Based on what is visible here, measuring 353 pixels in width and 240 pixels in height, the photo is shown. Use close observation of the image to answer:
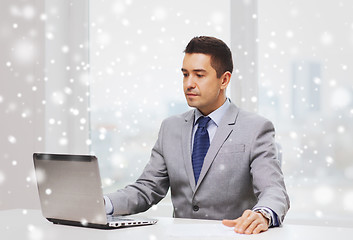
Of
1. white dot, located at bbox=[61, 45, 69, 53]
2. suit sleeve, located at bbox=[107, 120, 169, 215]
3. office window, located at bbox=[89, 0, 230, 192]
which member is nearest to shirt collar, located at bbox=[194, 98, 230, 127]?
suit sleeve, located at bbox=[107, 120, 169, 215]

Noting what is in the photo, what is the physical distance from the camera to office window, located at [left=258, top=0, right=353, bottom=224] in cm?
267

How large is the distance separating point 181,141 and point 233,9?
1220 millimetres

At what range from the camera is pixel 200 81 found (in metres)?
1.91

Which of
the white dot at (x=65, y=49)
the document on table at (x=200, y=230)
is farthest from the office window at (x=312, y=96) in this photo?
the document on table at (x=200, y=230)

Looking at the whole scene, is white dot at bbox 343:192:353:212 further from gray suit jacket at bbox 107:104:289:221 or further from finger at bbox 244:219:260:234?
finger at bbox 244:219:260:234

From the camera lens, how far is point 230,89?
2938 mm

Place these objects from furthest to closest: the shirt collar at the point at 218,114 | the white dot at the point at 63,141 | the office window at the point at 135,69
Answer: the white dot at the point at 63,141 → the office window at the point at 135,69 → the shirt collar at the point at 218,114

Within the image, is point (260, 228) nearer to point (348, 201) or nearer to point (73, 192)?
point (73, 192)

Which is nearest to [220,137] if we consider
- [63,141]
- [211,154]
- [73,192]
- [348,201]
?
[211,154]

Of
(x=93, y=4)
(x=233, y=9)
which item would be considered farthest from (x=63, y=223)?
(x=93, y=4)

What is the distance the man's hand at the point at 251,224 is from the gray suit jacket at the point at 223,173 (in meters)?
0.30

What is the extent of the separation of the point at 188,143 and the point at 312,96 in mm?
1061

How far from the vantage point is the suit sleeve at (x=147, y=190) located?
1849mm

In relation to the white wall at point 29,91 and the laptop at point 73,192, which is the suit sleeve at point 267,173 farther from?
the white wall at point 29,91
